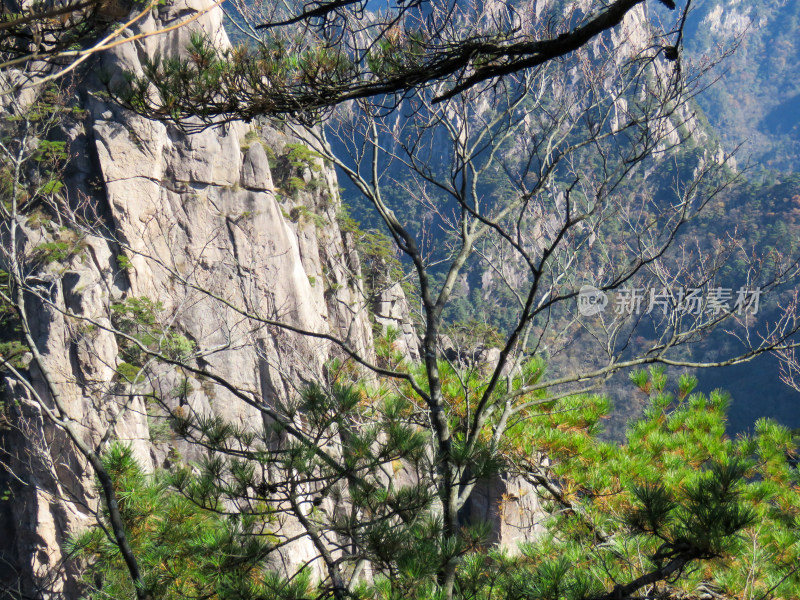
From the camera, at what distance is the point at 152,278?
9.77 m

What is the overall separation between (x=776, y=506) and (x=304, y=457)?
2349 millimetres

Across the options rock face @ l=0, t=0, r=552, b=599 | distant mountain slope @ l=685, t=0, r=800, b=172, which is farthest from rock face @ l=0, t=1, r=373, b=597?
distant mountain slope @ l=685, t=0, r=800, b=172

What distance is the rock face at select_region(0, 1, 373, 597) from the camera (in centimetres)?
793

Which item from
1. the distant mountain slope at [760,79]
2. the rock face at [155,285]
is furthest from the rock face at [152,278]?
the distant mountain slope at [760,79]

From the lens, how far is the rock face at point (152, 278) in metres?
7.93

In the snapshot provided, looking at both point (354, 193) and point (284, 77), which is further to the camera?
point (354, 193)

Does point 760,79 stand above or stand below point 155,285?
above

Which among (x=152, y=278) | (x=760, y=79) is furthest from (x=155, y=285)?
(x=760, y=79)

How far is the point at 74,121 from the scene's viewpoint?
9.55 metres

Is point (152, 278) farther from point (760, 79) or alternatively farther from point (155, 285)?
point (760, 79)

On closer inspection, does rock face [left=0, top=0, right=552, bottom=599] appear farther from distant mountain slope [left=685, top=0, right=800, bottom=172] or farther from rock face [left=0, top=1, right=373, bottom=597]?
distant mountain slope [left=685, top=0, right=800, bottom=172]

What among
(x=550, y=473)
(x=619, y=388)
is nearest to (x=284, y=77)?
(x=550, y=473)

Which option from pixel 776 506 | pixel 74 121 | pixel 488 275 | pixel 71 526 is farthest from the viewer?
pixel 488 275

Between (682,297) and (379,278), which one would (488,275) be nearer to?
(379,278)
